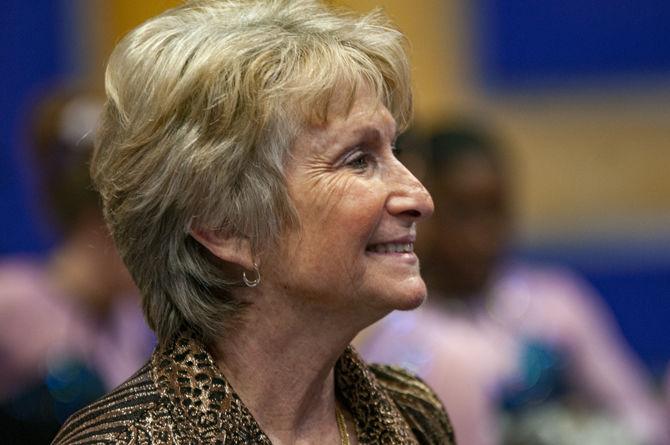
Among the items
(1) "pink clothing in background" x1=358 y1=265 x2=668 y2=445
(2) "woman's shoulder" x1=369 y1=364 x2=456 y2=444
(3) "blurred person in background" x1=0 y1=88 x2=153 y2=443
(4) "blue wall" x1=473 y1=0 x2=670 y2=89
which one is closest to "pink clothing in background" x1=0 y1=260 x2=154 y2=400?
(3) "blurred person in background" x1=0 y1=88 x2=153 y2=443

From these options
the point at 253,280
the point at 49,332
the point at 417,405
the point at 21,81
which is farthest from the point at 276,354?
the point at 21,81

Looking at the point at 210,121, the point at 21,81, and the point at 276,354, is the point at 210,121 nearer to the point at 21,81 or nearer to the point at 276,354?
the point at 276,354

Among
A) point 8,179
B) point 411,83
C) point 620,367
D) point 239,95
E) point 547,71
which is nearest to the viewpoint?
point 239,95

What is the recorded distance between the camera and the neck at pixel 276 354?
2225 millimetres

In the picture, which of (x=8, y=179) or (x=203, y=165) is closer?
(x=203, y=165)

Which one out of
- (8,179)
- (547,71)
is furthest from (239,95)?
(547,71)

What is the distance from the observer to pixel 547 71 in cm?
680

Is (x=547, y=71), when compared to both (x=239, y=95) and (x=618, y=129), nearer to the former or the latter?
(x=618, y=129)

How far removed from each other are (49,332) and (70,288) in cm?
16

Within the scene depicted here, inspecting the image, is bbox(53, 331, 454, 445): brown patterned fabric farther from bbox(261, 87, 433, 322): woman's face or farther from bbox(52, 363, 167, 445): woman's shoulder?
bbox(261, 87, 433, 322): woman's face

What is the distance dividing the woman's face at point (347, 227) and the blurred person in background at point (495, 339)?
1.24 m

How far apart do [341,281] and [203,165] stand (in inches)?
11.2

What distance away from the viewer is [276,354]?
7.34 ft

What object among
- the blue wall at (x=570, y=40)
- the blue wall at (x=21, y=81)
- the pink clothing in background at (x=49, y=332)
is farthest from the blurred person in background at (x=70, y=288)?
the blue wall at (x=570, y=40)
